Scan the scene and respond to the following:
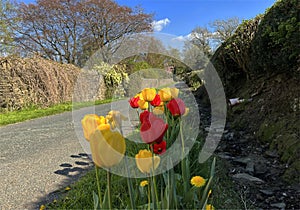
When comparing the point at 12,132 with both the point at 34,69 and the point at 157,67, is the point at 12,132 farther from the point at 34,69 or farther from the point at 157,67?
the point at 34,69

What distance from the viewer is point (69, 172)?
226 centimetres

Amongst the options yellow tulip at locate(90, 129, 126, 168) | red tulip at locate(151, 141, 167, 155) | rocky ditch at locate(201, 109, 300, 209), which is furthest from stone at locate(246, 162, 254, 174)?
yellow tulip at locate(90, 129, 126, 168)

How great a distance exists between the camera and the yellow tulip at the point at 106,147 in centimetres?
57

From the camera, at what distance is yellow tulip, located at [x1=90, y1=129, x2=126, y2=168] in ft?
1.86

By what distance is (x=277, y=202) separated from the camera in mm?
1671

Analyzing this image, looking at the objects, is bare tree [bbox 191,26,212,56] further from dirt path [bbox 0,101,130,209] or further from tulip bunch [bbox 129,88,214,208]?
tulip bunch [bbox 129,88,214,208]

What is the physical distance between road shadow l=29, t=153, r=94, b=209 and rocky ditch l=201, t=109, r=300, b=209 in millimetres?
1252

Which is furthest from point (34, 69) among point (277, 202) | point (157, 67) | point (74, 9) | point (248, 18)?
point (74, 9)

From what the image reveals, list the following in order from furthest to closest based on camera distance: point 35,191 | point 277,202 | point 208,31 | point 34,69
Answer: point 208,31 < point 34,69 < point 35,191 < point 277,202

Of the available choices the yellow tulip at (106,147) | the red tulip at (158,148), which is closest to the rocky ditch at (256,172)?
the red tulip at (158,148)

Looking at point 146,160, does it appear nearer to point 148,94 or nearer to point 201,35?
point 148,94

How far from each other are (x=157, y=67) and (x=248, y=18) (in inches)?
128

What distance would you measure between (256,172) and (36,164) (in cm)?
203

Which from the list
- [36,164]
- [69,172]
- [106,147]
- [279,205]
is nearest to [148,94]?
[106,147]
